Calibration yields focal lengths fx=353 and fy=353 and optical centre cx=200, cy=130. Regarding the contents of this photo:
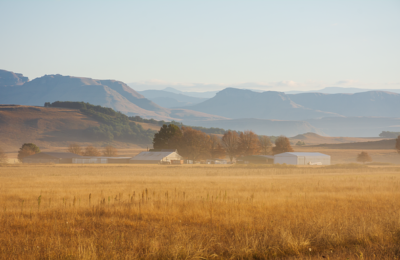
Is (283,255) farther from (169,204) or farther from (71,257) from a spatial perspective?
(169,204)

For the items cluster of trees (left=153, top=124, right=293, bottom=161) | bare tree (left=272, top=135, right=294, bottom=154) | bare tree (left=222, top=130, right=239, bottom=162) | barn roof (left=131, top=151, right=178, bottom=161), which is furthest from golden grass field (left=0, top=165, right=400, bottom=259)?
bare tree (left=222, top=130, right=239, bottom=162)

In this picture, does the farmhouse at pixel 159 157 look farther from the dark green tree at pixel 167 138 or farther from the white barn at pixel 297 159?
the white barn at pixel 297 159

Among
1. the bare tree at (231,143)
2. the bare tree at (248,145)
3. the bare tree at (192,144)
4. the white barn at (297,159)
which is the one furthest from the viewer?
the bare tree at (231,143)

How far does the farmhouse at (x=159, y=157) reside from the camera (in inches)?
4360

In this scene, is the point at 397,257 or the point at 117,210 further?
the point at 117,210

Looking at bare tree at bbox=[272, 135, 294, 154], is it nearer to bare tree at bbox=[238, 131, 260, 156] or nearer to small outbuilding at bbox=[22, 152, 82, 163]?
bare tree at bbox=[238, 131, 260, 156]

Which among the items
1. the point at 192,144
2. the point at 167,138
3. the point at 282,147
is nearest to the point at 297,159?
the point at 282,147

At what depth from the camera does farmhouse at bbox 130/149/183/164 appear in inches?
4360

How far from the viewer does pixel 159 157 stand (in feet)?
368

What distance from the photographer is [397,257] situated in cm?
936

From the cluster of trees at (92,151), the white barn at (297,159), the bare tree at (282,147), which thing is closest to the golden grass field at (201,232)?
the white barn at (297,159)

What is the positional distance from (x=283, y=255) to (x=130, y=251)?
14.2ft

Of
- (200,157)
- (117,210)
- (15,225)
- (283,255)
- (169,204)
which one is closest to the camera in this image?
(283,255)

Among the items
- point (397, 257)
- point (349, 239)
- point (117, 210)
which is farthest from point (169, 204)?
point (397, 257)
